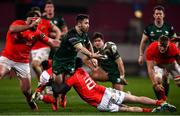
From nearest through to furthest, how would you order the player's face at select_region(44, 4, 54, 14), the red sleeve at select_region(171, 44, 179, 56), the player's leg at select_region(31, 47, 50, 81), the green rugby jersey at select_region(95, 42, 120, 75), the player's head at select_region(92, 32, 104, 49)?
the red sleeve at select_region(171, 44, 179, 56) < the green rugby jersey at select_region(95, 42, 120, 75) < the player's head at select_region(92, 32, 104, 49) < the player's leg at select_region(31, 47, 50, 81) < the player's face at select_region(44, 4, 54, 14)

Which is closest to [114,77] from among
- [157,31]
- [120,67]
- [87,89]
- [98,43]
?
[120,67]

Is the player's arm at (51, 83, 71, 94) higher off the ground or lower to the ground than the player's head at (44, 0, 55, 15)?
lower

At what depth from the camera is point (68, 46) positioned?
50.5ft

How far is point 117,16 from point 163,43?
69.5 ft

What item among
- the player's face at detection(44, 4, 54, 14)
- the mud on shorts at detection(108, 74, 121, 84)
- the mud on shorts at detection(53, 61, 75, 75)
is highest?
the player's face at detection(44, 4, 54, 14)

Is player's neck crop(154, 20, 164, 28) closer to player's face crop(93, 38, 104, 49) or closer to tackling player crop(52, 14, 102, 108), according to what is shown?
player's face crop(93, 38, 104, 49)

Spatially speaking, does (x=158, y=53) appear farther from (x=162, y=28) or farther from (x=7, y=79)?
(x=7, y=79)

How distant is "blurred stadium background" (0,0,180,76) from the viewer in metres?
33.9

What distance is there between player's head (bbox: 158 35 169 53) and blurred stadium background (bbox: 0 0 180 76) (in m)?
16.6

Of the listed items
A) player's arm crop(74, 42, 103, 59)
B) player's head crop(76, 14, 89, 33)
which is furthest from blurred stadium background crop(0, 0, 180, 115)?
player's arm crop(74, 42, 103, 59)

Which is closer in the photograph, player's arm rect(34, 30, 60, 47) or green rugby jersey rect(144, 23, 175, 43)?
player's arm rect(34, 30, 60, 47)

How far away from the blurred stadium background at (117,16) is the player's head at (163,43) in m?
16.6

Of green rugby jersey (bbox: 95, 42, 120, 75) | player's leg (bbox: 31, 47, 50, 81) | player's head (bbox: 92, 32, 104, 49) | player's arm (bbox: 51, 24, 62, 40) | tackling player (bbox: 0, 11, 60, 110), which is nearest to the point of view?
tackling player (bbox: 0, 11, 60, 110)

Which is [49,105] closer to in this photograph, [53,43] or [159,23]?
[53,43]
